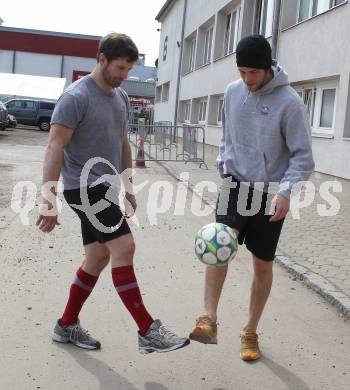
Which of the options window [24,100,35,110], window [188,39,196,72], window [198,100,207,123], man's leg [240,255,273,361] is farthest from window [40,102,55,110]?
man's leg [240,255,273,361]

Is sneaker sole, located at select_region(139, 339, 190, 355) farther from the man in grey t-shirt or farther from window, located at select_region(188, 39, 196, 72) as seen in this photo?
window, located at select_region(188, 39, 196, 72)

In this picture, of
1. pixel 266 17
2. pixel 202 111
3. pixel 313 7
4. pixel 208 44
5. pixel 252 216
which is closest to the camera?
pixel 252 216

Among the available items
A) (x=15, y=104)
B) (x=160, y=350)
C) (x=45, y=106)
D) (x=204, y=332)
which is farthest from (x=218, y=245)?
(x=15, y=104)

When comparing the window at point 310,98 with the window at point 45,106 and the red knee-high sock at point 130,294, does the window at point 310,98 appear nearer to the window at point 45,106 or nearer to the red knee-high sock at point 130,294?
the red knee-high sock at point 130,294

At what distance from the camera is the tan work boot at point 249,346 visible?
3621 millimetres

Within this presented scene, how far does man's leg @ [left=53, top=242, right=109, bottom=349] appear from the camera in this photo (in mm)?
3692

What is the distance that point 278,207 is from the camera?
133 inches

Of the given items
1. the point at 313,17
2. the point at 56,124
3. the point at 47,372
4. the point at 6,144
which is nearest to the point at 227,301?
the point at 47,372

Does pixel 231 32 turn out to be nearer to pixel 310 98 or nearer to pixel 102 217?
pixel 310 98

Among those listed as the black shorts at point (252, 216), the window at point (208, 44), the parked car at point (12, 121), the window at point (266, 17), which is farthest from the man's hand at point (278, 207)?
the parked car at point (12, 121)

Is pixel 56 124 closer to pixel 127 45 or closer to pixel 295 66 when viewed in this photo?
pixel 127 45

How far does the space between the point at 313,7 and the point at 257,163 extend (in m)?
13.0

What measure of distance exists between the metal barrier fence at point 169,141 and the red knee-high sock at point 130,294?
13506 mm

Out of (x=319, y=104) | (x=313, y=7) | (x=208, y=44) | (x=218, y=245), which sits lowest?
(x=218, y=245)
